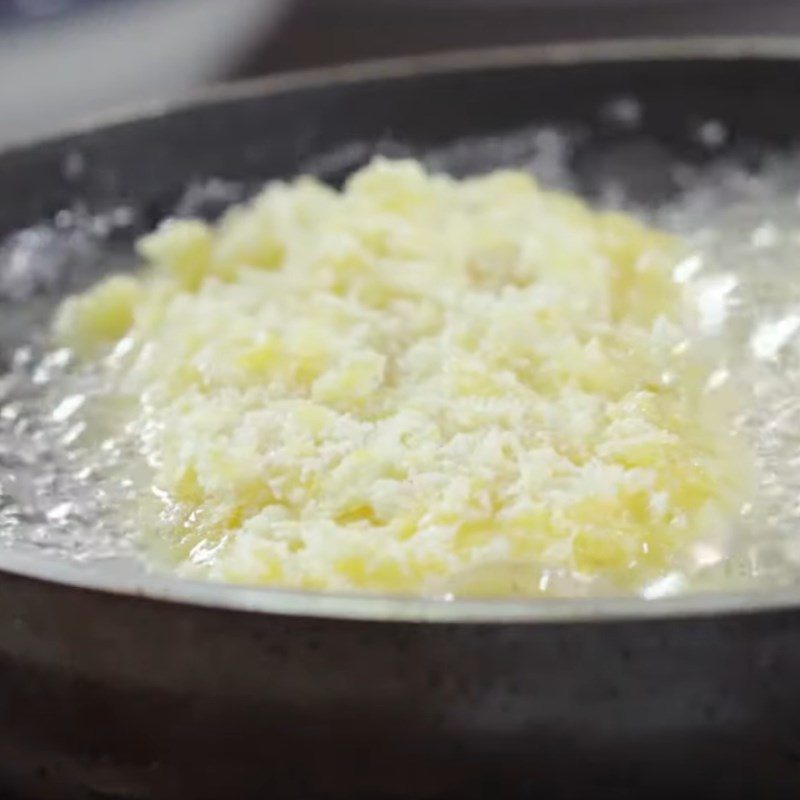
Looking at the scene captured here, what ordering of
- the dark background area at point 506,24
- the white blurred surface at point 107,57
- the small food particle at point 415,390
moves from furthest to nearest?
the dark background area at point 506,24 < the white blurred surface at point 107,57 < the small food particle at point 415,390

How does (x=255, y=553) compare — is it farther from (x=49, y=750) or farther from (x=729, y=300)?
(x=729, y=300)

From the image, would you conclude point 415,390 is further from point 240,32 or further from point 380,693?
Result: point 240,32

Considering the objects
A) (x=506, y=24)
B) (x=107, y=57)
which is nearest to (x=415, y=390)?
(x=107, y=57)

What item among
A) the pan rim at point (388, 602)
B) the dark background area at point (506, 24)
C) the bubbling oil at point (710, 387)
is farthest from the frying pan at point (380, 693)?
the dark background area at point (506, 24)

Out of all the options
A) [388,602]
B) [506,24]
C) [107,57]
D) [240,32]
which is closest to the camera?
[388,602]

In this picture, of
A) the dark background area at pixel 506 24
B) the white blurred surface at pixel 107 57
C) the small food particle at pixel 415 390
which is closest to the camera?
the small food particle at pixel 415 390

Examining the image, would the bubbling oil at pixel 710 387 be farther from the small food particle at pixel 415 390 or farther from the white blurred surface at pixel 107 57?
the white blurred surface at pixel 107 57

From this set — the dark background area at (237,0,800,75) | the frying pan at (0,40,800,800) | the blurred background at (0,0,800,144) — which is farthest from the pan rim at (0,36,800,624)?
the dark background area at (237,0,800,75)
